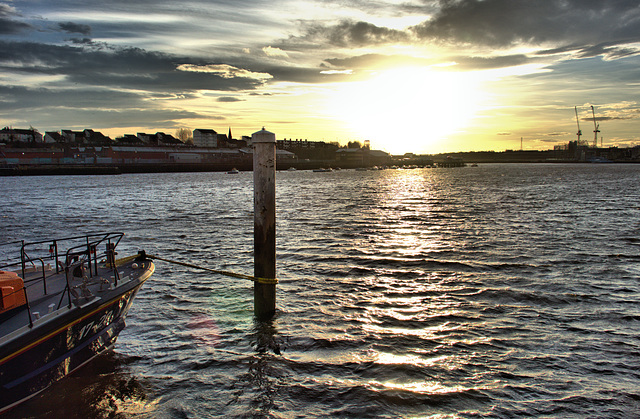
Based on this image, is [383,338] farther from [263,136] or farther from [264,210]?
[263,136]

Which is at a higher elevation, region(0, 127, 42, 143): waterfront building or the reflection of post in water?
region(0, 127, 42, 143): waterfront building

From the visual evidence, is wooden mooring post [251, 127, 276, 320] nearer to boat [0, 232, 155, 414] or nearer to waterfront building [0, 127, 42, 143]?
boat [0, 232, 155, 414]

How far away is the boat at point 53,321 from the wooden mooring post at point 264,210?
2.52 metres

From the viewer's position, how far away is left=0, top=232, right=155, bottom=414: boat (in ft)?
18.1

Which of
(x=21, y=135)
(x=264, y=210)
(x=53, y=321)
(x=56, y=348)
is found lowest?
(x=56, y=348)

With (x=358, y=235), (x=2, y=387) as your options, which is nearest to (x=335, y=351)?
(x=2, y=387)

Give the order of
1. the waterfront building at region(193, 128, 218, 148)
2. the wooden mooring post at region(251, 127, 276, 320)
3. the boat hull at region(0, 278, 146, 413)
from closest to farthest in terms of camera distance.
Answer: the boat hull at region(0, 278, 146, 413)
the wooden mooring post at region(251, 127, 276, 320)
the waterfront building at region(193, 128, 218, 148)

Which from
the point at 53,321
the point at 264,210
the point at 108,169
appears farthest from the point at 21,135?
the point at 53,321

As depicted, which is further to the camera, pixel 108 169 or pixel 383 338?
pixel 108 169

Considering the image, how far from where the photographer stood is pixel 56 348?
6.18m

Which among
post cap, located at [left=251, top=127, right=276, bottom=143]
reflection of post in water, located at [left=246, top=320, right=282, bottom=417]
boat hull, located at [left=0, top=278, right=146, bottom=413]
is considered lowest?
reflection of post in water, located at [left=246, top=320, right=282, bottom=417]

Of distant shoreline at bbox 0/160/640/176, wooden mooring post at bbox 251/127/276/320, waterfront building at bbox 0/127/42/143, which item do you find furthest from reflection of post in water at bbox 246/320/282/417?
waterfront building at bbox 0/127/42/143

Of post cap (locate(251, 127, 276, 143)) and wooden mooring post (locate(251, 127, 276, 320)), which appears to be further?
wooden mooring post (locate(251, 127, 276, 320))

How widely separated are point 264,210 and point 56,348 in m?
4.39
